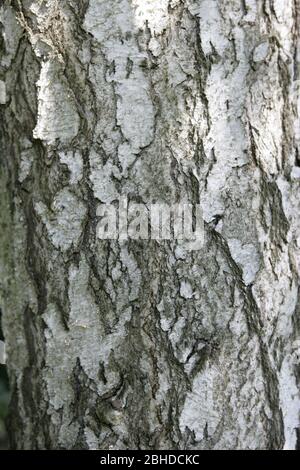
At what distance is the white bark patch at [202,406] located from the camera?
126 cm

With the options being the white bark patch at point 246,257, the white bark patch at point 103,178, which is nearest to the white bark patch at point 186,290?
the white bark patch at point 246,257

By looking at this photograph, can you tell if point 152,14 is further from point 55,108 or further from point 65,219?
point 65,219

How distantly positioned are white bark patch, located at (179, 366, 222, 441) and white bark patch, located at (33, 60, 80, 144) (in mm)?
581

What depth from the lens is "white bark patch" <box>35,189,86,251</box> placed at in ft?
4.17

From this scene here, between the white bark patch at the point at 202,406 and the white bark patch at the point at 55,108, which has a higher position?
the white bark patch at the point at 55,108

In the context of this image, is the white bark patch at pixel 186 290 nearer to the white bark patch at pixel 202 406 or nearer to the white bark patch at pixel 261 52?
the white bark patch at pixel 202 406

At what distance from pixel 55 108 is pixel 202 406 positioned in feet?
2.30

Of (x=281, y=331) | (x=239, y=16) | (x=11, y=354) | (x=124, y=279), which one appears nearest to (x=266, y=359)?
(x=281, y=331)

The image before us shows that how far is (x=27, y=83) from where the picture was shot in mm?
1293

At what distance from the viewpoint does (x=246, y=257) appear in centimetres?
127

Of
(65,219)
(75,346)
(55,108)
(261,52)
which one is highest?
(261,52)

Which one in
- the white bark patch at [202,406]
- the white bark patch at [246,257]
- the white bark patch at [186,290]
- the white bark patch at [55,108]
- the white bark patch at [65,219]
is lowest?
the white bark patch at [202,406]

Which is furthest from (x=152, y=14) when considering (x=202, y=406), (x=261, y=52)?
(x=202, y=406)

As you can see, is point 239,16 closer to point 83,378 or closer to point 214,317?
point 214,317
